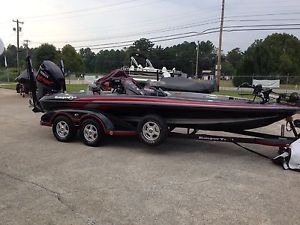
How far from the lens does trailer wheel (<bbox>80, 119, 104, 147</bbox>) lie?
728 cm

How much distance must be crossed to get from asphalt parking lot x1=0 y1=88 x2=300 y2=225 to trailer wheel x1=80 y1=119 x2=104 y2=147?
18 centimetres

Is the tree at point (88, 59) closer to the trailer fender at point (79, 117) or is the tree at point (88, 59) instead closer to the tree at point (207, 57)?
the tree at point (207, 57)

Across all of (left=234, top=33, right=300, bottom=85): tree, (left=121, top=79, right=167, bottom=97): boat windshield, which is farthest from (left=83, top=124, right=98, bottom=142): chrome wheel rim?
(left=234, top=33, right=300, bottom=85): tree

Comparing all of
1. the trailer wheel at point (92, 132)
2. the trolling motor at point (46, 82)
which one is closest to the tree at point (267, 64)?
the trolling motor at point (46, 82)

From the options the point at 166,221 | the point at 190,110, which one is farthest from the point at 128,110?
the point at 166,221

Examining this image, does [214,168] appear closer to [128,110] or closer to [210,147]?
[210,147]

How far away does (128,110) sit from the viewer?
7.20m

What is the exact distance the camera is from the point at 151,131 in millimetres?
6797

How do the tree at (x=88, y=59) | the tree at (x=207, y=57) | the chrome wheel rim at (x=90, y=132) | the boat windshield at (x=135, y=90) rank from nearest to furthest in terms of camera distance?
1. the chrome wheel rim at (x=90, y=132)
2. the boat windshield at (x=135, y=90)
3. the tree at (x=207, y=57)
4. the tree at (x=88, y=59)

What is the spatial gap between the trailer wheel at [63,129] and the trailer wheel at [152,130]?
1.63 m

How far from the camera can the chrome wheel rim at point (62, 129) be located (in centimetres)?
773

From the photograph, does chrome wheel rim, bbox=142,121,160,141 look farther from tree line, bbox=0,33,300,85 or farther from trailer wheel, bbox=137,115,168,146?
tree line, bbox=0,33,300,85

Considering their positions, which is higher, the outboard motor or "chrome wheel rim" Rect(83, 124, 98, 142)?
the outboard motor

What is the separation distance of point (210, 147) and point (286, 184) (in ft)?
7.65
